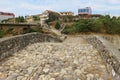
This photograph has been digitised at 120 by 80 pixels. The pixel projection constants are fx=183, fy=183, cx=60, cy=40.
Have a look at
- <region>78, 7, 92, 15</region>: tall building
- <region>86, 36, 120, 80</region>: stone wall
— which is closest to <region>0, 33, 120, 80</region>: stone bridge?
<region>86, 36, 120, 80</region>: stone wall

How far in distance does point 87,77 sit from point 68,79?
41cm

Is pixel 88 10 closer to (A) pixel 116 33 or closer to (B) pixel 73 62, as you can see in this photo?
(A) pixel 116 33

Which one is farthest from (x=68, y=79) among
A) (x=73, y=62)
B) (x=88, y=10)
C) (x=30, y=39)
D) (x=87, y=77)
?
(x=88, y=10)

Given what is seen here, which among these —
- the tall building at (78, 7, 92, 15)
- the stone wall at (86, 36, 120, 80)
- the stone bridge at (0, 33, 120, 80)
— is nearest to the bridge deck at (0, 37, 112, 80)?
the stone bridge at (0, 33, 120, 80)

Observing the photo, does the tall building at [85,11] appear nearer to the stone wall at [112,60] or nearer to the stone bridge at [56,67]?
the stone bridge at [56,67]

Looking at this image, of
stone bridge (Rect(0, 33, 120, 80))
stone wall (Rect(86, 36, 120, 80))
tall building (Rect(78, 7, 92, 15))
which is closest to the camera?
stone wall (Rect(86, 36, 120, 80))

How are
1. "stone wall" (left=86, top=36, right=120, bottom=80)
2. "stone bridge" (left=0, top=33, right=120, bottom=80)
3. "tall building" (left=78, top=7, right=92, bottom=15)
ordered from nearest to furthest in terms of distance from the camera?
1. "stone wall" (left=86, top=36, right=120, bottom=80)
2. "stone bridge" (left=0, top=33, right=120, bottom=80)
3. "tall building" (left=78, top=7, right=92, bottom=15)

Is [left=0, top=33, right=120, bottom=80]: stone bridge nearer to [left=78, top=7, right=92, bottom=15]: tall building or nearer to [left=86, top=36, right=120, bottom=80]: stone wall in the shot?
[left=86, top=36, right=120, bottom=80]: stone wall

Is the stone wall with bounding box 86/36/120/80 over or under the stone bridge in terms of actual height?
over

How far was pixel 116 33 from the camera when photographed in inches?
1390

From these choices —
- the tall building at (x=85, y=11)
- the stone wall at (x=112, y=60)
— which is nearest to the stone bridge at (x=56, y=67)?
the stone wall at (x=112, y=60)

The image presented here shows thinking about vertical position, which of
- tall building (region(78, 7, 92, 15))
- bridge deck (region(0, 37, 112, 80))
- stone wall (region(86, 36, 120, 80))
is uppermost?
tall building (region(78, 7, 92, 15))

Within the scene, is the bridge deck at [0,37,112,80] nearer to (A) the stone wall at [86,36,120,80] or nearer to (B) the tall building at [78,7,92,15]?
(A) the stone wall at [86,36,120,80]

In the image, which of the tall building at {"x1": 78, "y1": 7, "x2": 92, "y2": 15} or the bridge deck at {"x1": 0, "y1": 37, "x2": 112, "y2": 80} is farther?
the tall building at {"x1": 78, "y1": 7, "x2": 92, "y2": 15}
